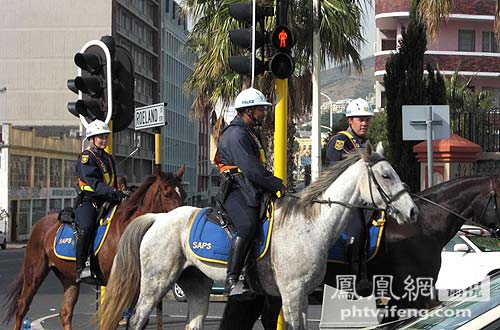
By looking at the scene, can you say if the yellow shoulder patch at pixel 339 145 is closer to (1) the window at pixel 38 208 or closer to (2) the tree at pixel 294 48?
(2) the tree at pixel 294 48

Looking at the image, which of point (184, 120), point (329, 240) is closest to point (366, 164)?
point (329, 240)

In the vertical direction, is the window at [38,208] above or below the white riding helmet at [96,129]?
below

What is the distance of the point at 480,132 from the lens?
891 inches

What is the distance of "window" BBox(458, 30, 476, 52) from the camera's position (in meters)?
53.8

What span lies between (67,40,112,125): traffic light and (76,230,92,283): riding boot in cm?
171

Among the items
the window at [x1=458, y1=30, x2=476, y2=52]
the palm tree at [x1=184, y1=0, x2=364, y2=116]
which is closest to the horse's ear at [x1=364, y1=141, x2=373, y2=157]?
the palm tree at [x1=184, y1=0, x2=364, y2=116]

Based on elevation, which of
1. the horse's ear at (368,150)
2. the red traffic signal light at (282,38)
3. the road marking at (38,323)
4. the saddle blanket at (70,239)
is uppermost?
the red traffic signal light at (282,38)

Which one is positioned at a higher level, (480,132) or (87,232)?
(480,132)

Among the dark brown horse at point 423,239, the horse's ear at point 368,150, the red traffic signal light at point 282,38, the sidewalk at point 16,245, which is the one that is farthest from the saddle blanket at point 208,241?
the sidewalk at point 16,245

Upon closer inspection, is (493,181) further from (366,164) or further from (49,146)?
(49,146)

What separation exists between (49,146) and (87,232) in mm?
56713

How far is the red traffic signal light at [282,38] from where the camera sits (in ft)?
30.4

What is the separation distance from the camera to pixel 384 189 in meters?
7.61

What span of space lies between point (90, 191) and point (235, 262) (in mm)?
2942
